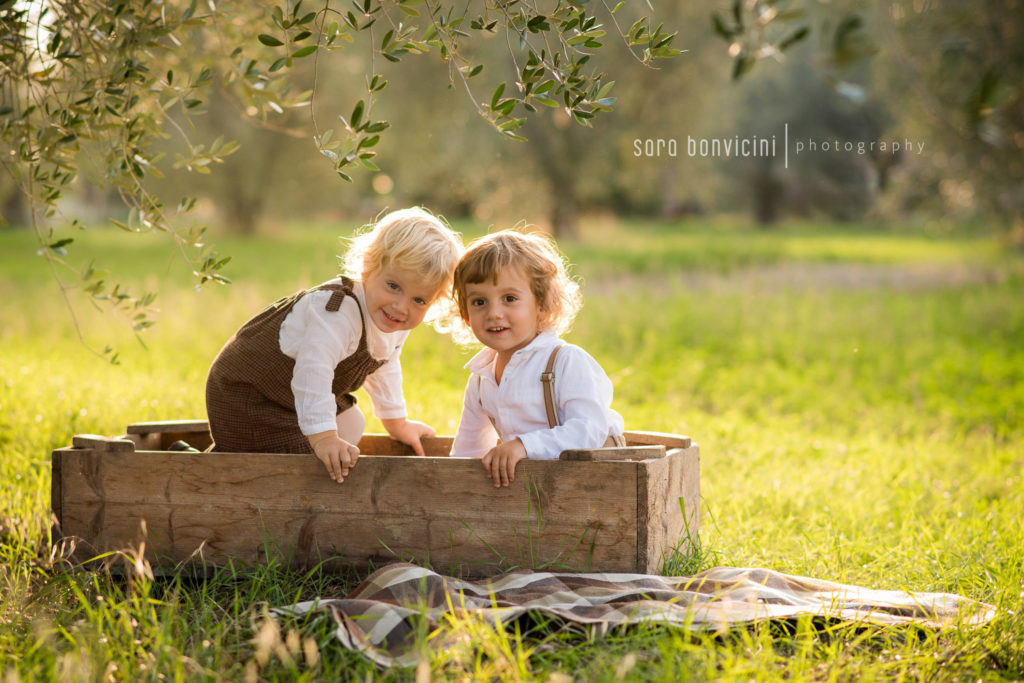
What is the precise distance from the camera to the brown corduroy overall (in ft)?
11.4

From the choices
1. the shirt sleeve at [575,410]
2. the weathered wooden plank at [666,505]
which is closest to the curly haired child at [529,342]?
the shirt sleeve at [575,410]

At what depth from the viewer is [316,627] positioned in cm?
260

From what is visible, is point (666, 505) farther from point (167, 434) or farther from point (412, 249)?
point (167, 434)

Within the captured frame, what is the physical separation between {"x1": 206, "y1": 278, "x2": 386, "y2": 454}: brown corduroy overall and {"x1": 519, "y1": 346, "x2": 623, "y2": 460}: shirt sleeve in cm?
81

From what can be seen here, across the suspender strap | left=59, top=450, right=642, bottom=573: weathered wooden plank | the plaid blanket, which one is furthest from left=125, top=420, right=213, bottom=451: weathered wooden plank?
the suspender strap

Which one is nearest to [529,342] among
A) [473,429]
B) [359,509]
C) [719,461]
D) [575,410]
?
[575,410]

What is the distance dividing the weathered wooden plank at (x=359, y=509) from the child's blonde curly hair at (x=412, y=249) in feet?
2.39

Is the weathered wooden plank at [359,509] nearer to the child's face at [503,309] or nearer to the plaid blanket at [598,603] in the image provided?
the plaid blanket at [598,603]

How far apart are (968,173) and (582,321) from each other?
6.70m

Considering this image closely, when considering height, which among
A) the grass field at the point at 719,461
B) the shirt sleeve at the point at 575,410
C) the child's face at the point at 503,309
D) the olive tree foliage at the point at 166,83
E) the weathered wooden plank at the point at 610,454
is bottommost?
the grass field at the point at 719,461

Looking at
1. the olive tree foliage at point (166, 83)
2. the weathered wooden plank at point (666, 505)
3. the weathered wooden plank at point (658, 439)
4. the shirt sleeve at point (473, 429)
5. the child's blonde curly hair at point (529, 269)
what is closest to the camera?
the olive tree foliage at point (166, 83)

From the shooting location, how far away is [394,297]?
3.38 metres

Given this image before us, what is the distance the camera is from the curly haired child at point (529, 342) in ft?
10.6

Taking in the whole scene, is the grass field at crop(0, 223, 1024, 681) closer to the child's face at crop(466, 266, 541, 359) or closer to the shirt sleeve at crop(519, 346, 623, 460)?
the shirt sleeve at crop(519, 346, 623, 460)
